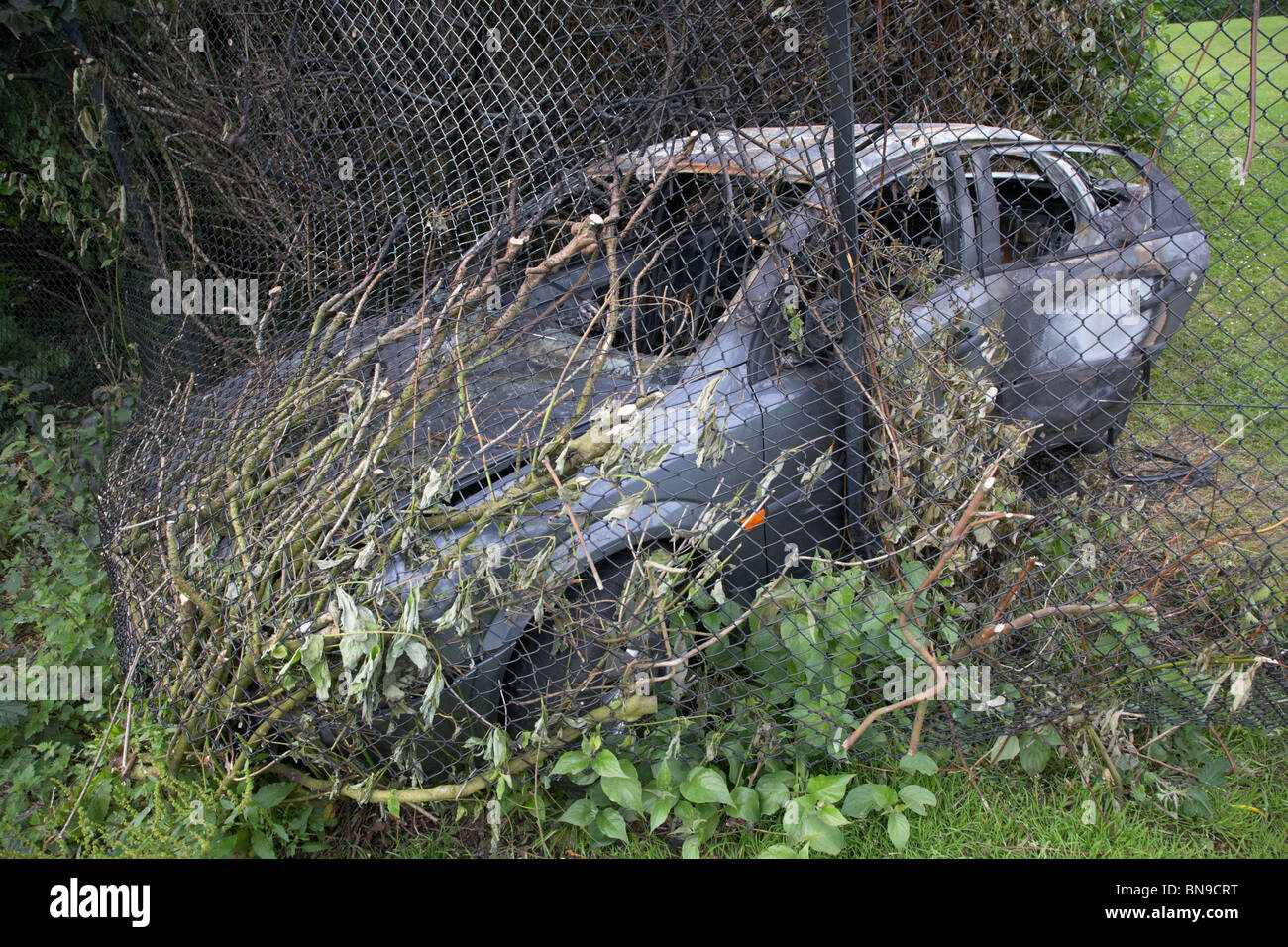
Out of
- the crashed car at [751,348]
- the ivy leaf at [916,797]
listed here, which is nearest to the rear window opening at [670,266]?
the crashed car at [751,348]

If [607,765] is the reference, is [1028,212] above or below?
above

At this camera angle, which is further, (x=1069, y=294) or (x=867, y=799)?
(x=1069, y=294)

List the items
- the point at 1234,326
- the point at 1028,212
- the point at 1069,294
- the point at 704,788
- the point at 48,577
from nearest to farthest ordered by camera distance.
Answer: the point at 704,788 < the point at 1069,294 < the point at 48,577 < the point at 1028,212 < the point at 1234,326

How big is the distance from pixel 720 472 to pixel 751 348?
1.31 ft

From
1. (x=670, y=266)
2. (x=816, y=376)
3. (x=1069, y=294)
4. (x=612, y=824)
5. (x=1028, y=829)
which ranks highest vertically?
(x=670, y=266)

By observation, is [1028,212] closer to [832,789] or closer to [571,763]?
[832,789]

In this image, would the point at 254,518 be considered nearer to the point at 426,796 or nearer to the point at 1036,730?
the point at 426,796

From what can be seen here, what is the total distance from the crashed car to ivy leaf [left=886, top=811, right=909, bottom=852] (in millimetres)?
785

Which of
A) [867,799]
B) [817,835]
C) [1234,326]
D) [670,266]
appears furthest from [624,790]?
[1234,326]

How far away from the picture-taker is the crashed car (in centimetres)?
239

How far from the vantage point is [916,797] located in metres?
2.34

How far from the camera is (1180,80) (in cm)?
739

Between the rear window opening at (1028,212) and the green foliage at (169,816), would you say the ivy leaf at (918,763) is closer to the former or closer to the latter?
the green foliage at (169,816)

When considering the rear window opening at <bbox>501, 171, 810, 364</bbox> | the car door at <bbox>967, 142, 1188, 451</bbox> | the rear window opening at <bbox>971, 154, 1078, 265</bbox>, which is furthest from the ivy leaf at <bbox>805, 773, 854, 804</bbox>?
the rear window opening at <bbox>971, 154, 1078, 265</bbox>
